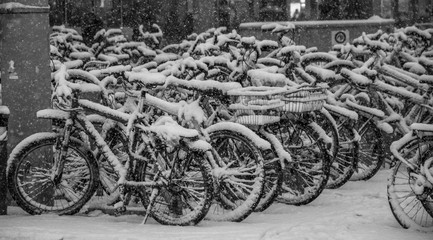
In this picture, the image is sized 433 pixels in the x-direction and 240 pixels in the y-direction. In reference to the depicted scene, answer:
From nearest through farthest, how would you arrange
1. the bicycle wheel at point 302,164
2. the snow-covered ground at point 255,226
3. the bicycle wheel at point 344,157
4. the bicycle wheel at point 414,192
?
1. the snow-covered ground at point 255,226
2. the bicycle wheel at point 414,192
3. the bicycle wheel at point 302,164
4. the bicycle wheel at point 344,157

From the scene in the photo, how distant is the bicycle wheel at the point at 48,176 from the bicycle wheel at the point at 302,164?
1785 mm

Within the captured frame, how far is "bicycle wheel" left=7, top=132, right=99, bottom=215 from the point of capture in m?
6.44

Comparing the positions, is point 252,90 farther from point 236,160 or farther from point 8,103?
point 8,103

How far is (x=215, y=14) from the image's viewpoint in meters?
13.7

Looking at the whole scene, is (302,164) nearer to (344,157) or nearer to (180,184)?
(344,157)

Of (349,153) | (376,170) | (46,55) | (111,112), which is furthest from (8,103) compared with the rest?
(376,170)

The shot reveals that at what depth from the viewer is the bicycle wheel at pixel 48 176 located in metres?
6.44

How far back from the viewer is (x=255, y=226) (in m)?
6.07

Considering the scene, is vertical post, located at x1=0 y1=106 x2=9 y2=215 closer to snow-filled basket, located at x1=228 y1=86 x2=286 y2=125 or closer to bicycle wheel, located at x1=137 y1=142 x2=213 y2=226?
bicycle wheel, located at x1=137 y1=142 x2=213 y2=226

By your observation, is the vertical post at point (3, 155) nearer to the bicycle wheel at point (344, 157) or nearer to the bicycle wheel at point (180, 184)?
the bicycle wheel at point (180, 184)

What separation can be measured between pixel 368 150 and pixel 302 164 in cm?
145

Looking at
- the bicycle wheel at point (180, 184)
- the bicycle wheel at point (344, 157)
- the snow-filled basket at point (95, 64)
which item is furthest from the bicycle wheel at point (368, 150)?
the snow-filled basket at point (95, 64)

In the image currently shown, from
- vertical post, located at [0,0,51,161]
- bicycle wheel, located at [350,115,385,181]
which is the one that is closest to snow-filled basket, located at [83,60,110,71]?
Answer: vertical post, located at [0,0,51,161]

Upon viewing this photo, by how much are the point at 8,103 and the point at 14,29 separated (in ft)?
2.25
